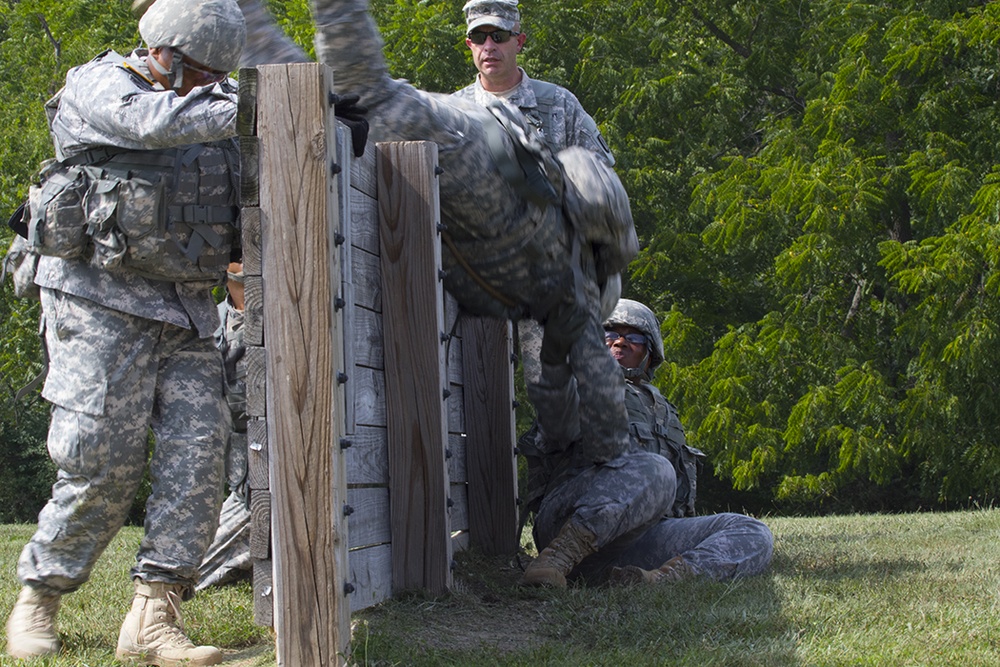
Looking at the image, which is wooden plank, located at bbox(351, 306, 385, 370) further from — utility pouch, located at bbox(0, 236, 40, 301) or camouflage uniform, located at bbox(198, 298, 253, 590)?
utility pouch, located at bbox(0, 236, 40, 301)

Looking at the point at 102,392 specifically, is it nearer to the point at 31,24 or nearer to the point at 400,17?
the point at 400,17

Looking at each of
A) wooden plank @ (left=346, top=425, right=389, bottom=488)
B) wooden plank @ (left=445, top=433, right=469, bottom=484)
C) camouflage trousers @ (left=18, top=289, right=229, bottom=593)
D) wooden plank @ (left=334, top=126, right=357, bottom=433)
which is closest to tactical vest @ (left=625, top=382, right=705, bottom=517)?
wooden plank @ (left=445, top=433, right=469, bottom=484)

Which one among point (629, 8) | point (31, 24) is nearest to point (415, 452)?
point (629, 8)

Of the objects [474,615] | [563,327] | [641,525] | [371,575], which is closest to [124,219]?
[371,575]

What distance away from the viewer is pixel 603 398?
17.5ft

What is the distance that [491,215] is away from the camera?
189 inches

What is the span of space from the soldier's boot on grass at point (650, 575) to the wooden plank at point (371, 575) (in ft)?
3.41

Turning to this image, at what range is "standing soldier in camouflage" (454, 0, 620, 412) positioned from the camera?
6520 mm

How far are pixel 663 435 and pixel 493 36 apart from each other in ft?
7.39

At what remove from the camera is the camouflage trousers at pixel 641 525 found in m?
5.33

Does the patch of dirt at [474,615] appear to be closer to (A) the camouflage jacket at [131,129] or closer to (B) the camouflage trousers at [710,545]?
(B) the camouflage trousers at [710,545]

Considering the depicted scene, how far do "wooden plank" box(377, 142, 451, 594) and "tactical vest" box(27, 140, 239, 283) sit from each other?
743 mm

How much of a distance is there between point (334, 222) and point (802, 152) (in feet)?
41.0

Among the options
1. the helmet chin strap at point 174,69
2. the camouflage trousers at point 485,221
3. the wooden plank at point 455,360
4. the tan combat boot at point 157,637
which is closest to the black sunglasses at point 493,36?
the wooden plank at point 455,360
